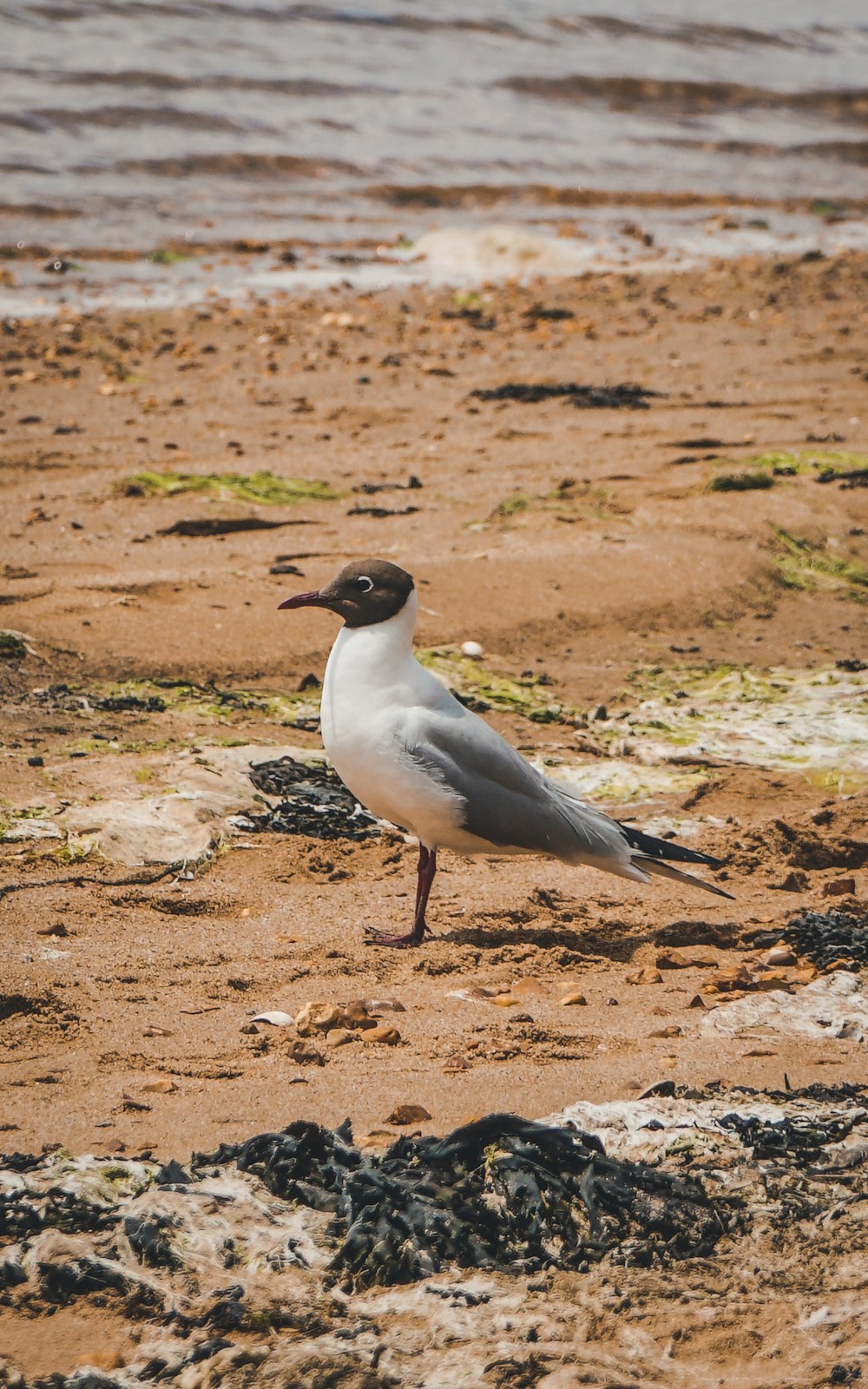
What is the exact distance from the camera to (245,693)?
5684mm

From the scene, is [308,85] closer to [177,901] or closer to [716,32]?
[716,32]

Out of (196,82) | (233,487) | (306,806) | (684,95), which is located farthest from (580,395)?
(684,95)

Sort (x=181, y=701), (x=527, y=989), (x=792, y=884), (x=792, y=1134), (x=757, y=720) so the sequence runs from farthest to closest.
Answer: (x=757, y=720) → (x=181, y=701) → (x=792, y=884) → (x=527, y=989) → (x=792, y=1134)

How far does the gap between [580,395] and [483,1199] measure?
7.43 meters

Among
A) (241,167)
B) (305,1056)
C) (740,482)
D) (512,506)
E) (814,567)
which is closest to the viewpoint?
(305,1056)

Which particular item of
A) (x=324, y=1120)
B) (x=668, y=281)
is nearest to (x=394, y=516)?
(x=324, y=1120)

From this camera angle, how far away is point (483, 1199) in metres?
2.85

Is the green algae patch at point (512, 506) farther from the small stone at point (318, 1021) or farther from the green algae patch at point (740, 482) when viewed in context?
the small stone at point (318, 1021)

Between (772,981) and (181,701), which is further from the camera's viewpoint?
(181,701)

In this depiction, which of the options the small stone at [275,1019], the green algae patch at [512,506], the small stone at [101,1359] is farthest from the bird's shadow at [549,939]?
the green algae patch at [512,506]

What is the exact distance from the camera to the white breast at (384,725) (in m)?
4.09

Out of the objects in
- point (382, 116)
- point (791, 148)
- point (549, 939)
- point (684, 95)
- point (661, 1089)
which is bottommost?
point (549, 939)

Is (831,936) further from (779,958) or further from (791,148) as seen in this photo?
(791,148)

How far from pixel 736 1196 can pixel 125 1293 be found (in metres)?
1.17
